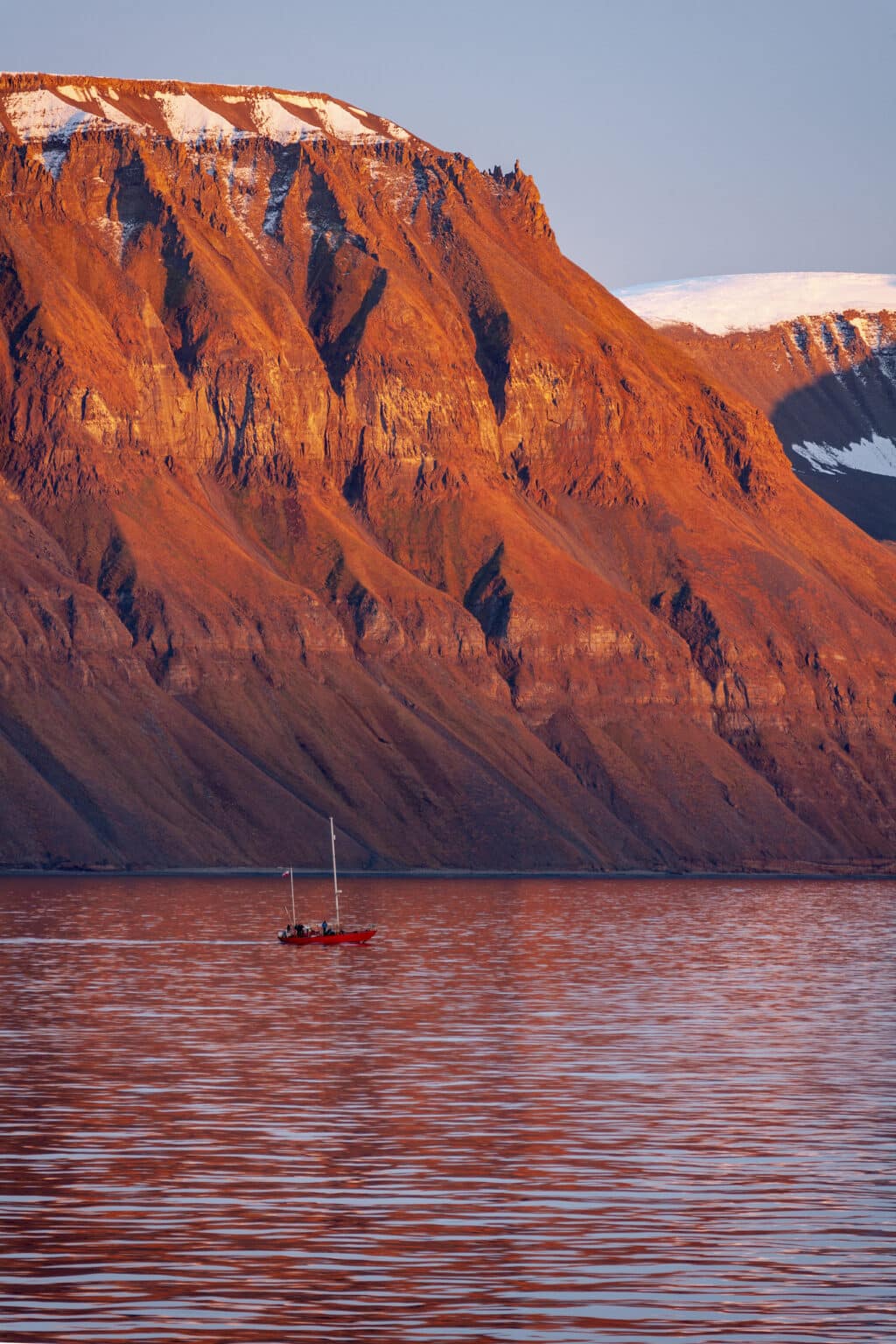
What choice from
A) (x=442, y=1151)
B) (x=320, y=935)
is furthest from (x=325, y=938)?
(x=442, y=1151)

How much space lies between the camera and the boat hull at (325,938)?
359ft

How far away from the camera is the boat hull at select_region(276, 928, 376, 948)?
109 meters

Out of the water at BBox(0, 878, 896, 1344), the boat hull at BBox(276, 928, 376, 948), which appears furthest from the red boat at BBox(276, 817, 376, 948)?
the water at BBox(0, 878, 896, 1344)

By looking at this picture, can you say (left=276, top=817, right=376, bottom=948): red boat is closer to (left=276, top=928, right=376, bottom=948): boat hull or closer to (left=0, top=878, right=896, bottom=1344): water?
(left=276, top=928, right=376, bottom=948): boat hull

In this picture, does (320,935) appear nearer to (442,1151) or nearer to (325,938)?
(325,938)

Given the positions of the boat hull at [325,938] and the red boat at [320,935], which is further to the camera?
the boat hull at [325,938]

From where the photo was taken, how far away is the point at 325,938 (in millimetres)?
110062

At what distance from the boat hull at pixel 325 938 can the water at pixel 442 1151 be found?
8.66 m

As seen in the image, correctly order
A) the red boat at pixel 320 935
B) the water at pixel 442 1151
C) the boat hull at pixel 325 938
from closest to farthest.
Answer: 1. the water at pixel 442 1151
2. the red boat at pixel 320 935
3. the boat hull at pixel 325 938

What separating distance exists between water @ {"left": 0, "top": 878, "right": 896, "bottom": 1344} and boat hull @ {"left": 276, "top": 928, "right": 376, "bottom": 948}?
8658mm

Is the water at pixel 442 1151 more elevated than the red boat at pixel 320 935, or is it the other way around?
the red boat at pixel 320 935

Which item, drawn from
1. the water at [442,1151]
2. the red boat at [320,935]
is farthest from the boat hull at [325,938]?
the water at [442,1151]

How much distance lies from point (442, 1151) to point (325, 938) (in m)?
65.0

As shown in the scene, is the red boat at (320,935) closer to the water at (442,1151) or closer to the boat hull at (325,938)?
the boat hull at (325,938)
